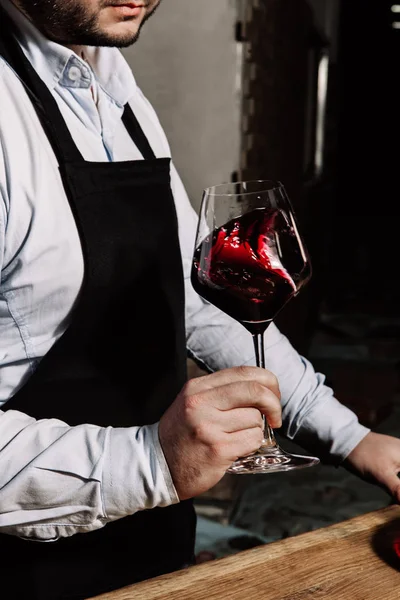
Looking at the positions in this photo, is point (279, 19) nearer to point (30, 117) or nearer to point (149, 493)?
point (30, 117)

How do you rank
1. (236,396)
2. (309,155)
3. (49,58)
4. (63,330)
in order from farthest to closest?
(309,155)
(49,58)
(63,330)
(236,396)

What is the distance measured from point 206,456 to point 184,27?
229 cm

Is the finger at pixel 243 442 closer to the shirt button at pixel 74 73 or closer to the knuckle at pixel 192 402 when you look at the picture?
the knuckle at pixel 192 402

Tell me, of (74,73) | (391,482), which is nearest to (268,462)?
(391,482)

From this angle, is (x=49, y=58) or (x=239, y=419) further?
(x=49, y=58)

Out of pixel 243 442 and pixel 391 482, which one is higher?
pixel 243 442

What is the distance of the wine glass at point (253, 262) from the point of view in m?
0.96

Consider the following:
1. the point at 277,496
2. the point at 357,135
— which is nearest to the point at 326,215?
the point at 357,135

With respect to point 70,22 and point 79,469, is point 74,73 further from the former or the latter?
point 79,469

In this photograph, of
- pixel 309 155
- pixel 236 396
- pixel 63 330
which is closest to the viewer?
pixel 236 396

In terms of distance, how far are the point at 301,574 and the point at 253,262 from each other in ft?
1.26

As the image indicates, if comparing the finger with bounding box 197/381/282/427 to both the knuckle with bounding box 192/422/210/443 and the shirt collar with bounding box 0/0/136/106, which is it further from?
the shirt collar with bounding box 0/0/136/106

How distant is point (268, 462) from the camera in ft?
3.20

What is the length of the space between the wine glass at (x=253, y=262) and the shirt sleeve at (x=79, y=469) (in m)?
0.11
